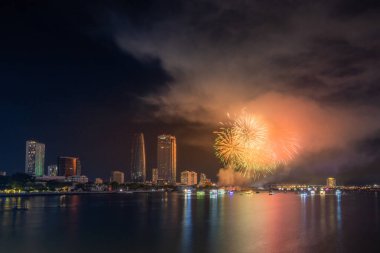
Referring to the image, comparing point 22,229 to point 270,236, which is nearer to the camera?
point 270,236

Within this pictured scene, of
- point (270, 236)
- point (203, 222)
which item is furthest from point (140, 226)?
point (270, 236)

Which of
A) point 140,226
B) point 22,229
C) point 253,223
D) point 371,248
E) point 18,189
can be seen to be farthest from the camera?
point 18,189

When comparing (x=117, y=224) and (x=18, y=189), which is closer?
(x=117, y=224)

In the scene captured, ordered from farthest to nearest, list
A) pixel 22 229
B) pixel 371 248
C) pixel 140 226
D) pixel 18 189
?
1. pixel 18 189
2. pixel 140 226
3. pixel 22 229
4. pixel 371 248

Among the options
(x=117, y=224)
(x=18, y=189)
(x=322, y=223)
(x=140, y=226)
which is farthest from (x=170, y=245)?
(x=18, y=189)

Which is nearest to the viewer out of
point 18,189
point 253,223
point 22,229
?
point 22,229

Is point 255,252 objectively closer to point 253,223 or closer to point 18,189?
point 253,223

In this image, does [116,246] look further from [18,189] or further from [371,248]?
[18,189]

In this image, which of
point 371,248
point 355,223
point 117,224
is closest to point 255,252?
point 371,248

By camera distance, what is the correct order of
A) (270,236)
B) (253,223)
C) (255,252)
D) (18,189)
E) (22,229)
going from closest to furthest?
1. (255,252)
2. (270,236)
3. (22,229)
4. (253,223)
5. (18,189)
